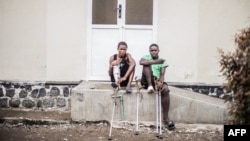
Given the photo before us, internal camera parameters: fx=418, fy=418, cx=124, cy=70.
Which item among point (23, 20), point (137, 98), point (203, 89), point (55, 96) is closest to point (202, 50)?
point (203, 89)

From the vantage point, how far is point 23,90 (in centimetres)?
866

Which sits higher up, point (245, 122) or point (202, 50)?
point (202, 50)

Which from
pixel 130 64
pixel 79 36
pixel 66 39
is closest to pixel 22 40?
pixel 66 39

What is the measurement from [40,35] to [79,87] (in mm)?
1559

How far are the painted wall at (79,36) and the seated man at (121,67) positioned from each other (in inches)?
31.1

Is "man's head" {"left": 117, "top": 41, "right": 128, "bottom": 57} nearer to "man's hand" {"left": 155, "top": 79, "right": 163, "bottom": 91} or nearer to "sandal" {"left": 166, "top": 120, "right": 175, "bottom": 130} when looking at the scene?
"man's hand" {"left": 155, "top": 79, "right": 163, "bottom": 91}

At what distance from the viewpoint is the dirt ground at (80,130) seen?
6.89 metres

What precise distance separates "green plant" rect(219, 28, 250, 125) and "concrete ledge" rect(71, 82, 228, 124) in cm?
231

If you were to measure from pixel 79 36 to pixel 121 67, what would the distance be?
3.98 ft

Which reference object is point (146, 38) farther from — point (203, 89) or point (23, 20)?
point (23, 20)

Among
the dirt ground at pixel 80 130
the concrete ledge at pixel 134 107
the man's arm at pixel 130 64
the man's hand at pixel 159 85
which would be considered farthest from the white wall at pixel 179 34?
the dirt ground at pixel 80 130

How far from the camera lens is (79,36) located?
340 inches

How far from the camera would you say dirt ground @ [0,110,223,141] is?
271 inches

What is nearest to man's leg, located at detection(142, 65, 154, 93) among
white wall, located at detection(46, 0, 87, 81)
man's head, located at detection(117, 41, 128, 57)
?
man's head, located at detection(117, 41, 128, 57)
